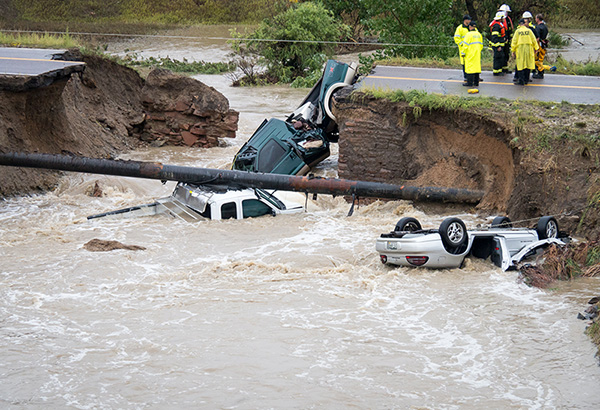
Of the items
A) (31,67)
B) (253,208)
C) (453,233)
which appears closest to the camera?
(453,233)

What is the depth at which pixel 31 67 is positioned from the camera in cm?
1919

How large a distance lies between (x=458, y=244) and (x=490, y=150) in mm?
4948

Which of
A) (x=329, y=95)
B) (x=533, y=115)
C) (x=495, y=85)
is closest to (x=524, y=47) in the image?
(x=495, y=85)

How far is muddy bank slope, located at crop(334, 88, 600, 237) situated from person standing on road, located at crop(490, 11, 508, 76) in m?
3.29

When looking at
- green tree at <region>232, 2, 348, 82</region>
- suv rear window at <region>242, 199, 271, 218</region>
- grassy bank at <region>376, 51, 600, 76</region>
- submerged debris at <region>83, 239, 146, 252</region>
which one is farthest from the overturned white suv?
green tree at <region>232, 2, 348, 82</region>

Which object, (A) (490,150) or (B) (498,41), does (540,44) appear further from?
(A) (490,150)

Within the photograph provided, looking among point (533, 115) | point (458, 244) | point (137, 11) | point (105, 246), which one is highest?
point (137, 11)

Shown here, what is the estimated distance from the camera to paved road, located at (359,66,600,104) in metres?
16.6

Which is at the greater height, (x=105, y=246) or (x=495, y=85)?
(x=495, y=85)

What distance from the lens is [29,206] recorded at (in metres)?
16.3

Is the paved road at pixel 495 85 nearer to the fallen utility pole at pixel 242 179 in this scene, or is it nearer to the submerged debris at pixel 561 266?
the fallen utility pole at pixel 242 179

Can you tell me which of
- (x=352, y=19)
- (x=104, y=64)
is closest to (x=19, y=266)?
(x=104, y=64)

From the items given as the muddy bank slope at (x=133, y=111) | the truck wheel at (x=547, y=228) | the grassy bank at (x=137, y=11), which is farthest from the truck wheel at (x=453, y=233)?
the grassy bank at (x=137, y=11)

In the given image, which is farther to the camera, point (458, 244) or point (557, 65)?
point (557, 65)
